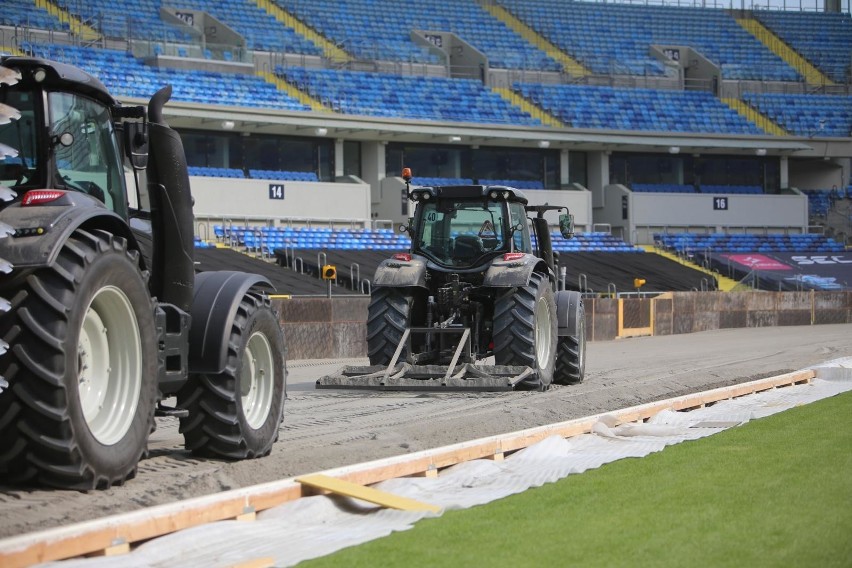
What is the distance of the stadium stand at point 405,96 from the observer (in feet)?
140

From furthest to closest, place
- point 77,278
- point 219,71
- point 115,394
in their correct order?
point 219,71
point 115,394
point 77,278

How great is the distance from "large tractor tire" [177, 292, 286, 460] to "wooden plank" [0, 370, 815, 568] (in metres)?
1.09

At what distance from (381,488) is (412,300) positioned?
25.3ft

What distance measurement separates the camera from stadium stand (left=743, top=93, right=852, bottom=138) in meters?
52.0

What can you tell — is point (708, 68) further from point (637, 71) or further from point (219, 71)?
point (219, 71)

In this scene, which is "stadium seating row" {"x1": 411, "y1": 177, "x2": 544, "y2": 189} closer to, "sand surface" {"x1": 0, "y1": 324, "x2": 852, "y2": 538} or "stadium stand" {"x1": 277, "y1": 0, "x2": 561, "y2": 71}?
"stadium stand" {"x1": 277, "y1": 0, "x2": 561, "y2": 71}

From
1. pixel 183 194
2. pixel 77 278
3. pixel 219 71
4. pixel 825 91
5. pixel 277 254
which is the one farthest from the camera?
pixel 825 91

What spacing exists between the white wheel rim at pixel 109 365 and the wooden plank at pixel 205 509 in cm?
89

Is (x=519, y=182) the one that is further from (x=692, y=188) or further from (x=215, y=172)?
(x=215, y=172)

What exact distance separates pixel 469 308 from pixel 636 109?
36.2 metres

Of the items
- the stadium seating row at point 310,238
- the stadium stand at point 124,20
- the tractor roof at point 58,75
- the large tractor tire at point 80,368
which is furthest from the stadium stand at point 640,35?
the large tractor tire at point 80,368

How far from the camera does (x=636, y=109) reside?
49.4 m

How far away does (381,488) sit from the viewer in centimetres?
718

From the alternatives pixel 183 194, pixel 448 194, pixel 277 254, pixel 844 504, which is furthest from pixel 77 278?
pixel 277 254
